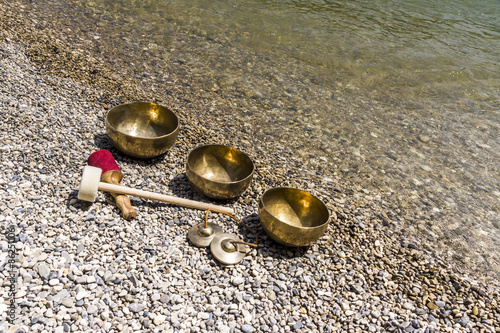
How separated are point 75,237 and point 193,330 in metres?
1.24

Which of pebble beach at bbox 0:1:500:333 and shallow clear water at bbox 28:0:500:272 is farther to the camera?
shallow clear water at bbox 28:0:500:272

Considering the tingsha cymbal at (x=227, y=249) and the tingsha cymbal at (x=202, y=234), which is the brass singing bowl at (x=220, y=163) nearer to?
the tingsha cymbal at (x=202, y=234)

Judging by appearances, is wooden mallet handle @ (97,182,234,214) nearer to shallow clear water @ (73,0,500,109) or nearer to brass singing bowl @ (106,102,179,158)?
brass singing bowl @ (106,102,179,158)

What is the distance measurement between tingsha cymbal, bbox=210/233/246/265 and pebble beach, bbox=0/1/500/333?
65 millimetres

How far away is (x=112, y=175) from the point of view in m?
3.53

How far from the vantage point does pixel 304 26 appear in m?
9.73

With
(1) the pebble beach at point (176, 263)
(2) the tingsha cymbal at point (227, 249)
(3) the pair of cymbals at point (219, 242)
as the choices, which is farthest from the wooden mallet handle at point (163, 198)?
(2) the tingsha cymbal at point (227, 249)

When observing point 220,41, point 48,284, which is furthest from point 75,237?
point 220,41

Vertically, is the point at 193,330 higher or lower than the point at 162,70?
lower

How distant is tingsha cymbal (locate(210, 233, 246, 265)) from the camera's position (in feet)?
10.2

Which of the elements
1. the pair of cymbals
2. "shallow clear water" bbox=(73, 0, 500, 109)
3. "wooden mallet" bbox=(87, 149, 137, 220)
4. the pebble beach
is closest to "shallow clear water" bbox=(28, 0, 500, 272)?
"shallow clear water" bbox=(73, 0, 500, 109)

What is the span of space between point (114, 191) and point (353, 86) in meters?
5.47

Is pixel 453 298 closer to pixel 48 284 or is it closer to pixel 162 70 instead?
pixel 48 284

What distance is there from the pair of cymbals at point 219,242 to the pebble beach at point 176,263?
2.7 inches
